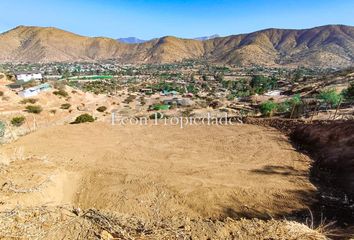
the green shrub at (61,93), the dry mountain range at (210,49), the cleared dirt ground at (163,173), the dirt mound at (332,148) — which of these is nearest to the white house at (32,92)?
the green shrub at (61,93)

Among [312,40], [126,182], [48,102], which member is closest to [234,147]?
[126,182]

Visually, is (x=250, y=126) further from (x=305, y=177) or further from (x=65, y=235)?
(x=65, y=235)

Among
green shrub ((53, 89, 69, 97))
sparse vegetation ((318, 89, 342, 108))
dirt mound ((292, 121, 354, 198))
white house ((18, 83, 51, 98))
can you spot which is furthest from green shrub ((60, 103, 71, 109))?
sparse vegetation ((318, 89, 342, 108))

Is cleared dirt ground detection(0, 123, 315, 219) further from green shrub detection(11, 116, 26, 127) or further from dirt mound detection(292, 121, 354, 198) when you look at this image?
green shrub detection(11, 116, 26, 127)

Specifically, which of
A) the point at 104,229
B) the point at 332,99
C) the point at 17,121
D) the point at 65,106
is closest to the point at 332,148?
the point at 104,229

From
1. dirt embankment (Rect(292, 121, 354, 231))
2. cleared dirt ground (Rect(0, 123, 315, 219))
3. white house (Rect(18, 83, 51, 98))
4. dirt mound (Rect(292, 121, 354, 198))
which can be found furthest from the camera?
white house (Rect(18, 83, 51, 98))

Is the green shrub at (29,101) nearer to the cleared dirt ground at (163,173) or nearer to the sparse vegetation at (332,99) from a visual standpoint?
the cleared dirt ground at (163,173)
